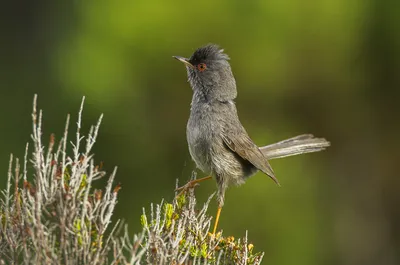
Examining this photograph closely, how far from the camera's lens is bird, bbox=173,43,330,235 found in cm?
636

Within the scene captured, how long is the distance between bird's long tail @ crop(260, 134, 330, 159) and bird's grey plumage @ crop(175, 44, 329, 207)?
1.72ft

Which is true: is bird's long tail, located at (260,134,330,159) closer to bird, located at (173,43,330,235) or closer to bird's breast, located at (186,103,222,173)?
bird, located at (173,43,330,235)

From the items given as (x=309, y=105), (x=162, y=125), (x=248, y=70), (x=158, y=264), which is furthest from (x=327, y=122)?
(x=158, y=264)

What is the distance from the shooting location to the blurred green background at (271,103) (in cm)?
1338

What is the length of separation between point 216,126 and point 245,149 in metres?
0.36

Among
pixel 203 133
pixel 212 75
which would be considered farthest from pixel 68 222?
pixel 212 75

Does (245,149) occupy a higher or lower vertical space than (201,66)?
lower

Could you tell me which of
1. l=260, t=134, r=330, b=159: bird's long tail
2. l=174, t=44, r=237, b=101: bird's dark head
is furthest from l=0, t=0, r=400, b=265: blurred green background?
l=174, t=44, r=237, b=101: bird's dark head

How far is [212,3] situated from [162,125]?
6.70ft

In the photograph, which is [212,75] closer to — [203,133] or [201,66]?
[201,66]

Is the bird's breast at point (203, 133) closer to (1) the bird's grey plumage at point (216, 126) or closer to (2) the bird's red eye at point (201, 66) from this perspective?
(1) the bird's grey plumage at point (216, 126)

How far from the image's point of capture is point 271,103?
14.0 metres

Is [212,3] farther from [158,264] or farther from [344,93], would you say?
[158,264]

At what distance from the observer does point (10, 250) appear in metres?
4.80
